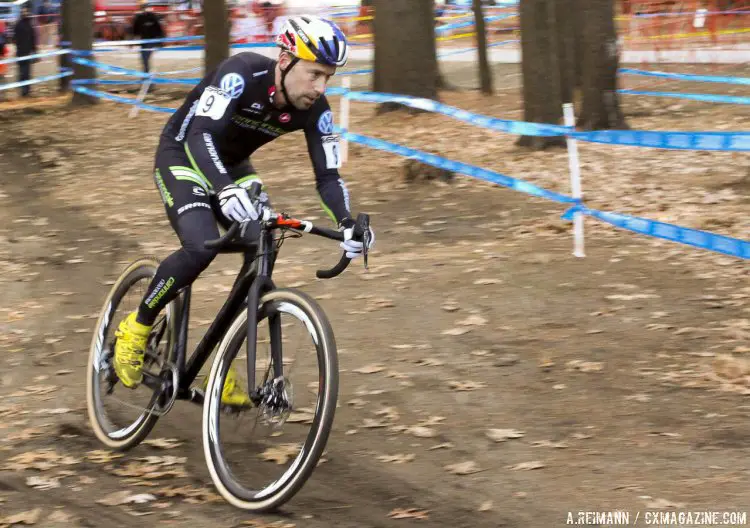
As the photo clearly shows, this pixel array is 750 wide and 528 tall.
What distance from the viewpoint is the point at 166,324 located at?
589 centimetres

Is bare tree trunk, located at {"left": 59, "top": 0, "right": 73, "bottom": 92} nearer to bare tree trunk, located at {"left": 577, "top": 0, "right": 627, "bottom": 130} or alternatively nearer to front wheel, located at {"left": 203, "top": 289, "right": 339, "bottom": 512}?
bare tree trunk, located at {"left": 577, "top": 0, "right": 627, "bottom": 130}

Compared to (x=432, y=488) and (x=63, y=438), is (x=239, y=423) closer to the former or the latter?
(x=432, y=488)

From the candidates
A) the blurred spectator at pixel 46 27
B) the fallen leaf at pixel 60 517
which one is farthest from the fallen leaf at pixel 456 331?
the blurred spectator at pixel 46 27

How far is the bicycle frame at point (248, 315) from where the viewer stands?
505cm

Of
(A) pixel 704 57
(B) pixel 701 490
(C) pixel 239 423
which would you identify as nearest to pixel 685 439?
(B) pixel 701 490

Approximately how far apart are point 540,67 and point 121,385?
9.51 m

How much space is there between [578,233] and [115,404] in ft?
16.4

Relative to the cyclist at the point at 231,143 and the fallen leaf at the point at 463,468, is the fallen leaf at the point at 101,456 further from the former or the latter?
the fallen leaf at the point at 463,468

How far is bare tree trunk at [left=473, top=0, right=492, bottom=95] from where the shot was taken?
21.5 m

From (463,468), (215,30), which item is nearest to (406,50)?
(215,30)

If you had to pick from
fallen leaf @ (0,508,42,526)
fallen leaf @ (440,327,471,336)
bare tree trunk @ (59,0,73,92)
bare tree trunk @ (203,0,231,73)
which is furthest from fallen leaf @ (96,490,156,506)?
bare tree trunk @ (59,0,73,92)

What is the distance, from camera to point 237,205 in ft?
15.6

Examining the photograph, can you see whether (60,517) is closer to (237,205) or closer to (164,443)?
(164,443)

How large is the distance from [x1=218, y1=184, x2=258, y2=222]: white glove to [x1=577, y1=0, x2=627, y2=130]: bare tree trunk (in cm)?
1029
